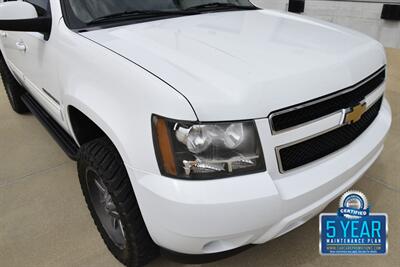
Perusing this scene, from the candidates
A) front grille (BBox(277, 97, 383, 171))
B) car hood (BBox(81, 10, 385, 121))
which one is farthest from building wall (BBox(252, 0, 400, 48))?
front grille (BBox(277, 97, 383, 171))

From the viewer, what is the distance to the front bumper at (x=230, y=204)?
1373 mm

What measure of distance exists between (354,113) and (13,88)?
378 cm

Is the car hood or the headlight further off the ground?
the car hood

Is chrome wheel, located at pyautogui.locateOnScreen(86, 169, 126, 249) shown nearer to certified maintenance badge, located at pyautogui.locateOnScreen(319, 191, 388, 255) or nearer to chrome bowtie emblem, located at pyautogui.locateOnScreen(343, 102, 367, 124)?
certified maintenance badge, located at pyautogui.locateOnScreen(319, 191, 388, 255)

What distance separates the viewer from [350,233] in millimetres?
2127

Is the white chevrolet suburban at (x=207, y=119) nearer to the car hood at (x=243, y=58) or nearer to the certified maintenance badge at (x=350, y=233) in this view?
the car hood at (x=243, y=58)

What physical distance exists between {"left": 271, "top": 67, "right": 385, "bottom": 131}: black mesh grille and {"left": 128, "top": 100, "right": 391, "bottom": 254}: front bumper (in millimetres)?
89

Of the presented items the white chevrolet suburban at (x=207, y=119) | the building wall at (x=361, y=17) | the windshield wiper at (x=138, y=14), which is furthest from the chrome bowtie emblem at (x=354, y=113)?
the building wall at (x=361, y=17)

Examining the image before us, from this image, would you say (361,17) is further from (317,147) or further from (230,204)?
(230,204)

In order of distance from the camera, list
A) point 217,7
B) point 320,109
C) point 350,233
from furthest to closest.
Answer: point 217,7 < point 350,233 < point 320,109

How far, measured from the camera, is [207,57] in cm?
167

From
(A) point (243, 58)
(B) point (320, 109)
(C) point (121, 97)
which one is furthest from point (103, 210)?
(B) point (320, 109)

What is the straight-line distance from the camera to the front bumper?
137 cm

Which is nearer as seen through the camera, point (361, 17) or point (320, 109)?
point (320, 109)
